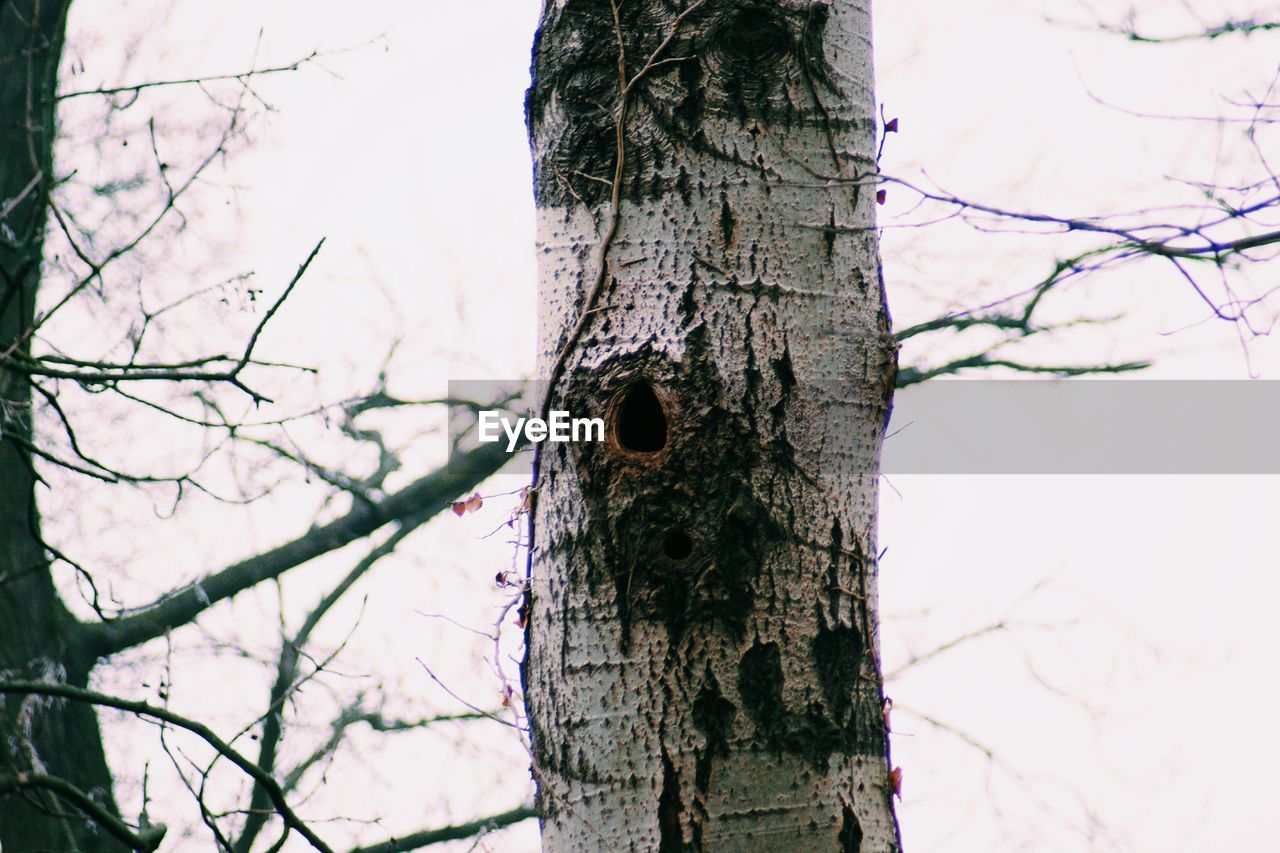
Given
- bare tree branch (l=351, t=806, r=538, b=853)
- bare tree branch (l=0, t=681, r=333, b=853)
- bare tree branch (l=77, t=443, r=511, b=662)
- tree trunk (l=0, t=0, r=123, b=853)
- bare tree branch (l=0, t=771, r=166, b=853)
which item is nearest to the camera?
bare tree branch (l=0, t=771, r=166, b=853)

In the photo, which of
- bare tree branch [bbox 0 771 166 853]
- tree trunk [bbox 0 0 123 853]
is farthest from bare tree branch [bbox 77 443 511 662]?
bare tree branch [bbox 0 771 166 853]

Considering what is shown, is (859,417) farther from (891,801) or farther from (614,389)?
(891,801)

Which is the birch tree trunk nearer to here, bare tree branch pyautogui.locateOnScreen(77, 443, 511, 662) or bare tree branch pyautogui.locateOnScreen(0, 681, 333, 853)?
bare tree branch pyautogui.locateOnScreen(0, 681, 333, 853)

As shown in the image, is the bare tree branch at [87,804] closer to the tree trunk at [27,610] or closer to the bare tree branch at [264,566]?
the tree trunk at [27,610]

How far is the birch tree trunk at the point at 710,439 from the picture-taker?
5.06ft

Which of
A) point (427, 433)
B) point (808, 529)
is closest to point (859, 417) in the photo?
point (808, 529)

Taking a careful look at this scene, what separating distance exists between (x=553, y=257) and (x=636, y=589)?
1.77 ft

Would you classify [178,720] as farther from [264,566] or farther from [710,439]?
[264,566]

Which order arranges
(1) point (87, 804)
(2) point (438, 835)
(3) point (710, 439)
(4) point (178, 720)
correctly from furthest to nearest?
1. (2) point (438, 835)
2. (4) point (178, 720)
3. (1) point (87, 804)
4. (3) point (710, 439)

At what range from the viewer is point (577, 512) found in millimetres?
1685

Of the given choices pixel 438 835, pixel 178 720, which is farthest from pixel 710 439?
pixel 438 835

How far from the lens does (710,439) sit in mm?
1627

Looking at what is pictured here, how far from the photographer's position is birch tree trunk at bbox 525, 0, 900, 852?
154cm

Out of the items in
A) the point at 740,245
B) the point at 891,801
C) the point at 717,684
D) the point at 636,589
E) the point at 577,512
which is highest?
the point at 740,245
